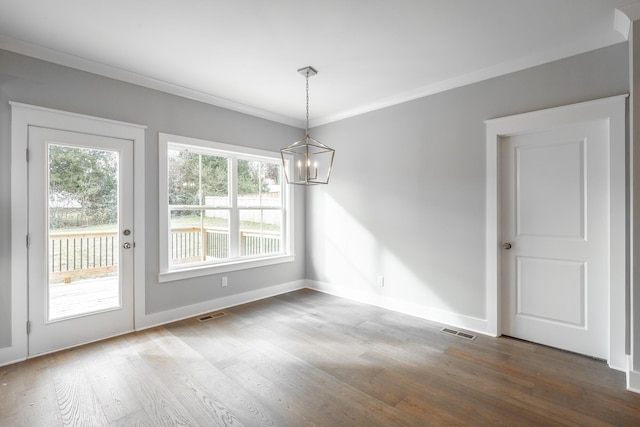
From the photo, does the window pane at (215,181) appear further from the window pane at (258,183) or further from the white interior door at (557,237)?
the white interior door at (557,237)

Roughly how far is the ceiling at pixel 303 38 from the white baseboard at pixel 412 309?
262 cm

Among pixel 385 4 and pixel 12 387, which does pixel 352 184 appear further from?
pixel 12 387

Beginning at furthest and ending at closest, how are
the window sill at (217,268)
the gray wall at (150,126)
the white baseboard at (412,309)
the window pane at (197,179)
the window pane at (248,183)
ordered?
the window pane at (248,183) → the window pane at (197,179) → the window sill at (217,268) → the white baseboard at (412,309) → the gray wall at (150,126)

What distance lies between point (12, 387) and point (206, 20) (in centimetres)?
313

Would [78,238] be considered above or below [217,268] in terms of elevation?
above

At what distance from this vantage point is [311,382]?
2.38m

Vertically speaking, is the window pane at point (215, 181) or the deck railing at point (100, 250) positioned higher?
the window pane at point (215, 181)

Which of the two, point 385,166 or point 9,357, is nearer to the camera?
point 9,357

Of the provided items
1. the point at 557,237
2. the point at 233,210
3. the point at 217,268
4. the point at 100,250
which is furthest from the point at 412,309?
the point at 100,250

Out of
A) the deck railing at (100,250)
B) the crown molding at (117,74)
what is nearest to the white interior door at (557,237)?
the crown molding at (117,74)

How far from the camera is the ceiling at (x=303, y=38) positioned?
2250 mm

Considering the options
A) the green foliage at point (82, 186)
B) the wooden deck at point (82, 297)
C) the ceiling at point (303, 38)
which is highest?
the ceiling at point (303, 38)

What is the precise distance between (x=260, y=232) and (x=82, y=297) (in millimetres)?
2265

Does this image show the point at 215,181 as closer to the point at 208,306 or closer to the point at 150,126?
the point at 150,126
